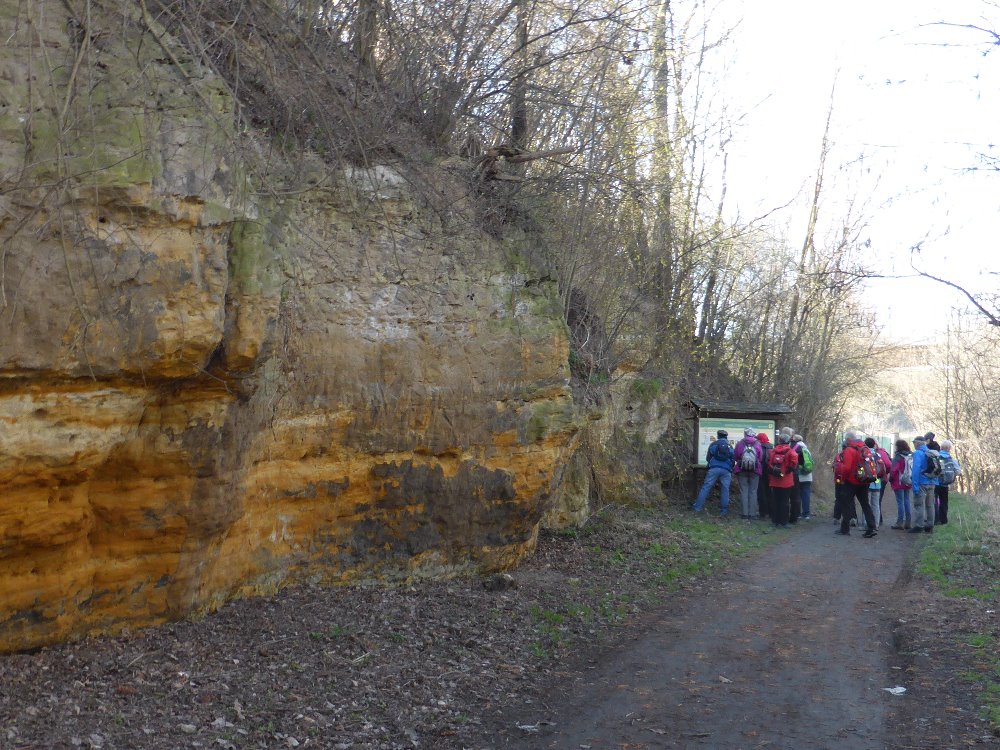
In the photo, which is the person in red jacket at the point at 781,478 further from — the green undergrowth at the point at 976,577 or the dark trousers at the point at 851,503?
the green undergrowth at the point at 976,577

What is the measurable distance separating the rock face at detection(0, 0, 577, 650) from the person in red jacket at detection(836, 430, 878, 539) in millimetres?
7181

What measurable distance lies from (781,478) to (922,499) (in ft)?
8.17

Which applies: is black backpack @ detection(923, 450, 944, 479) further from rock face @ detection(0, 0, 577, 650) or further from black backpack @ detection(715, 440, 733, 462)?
rock face @ detection(0, 0, 577, 650)

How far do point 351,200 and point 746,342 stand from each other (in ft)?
55.6

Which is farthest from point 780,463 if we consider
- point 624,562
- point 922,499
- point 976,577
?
point 624,562

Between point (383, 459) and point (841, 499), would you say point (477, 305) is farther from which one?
point (841, 499)

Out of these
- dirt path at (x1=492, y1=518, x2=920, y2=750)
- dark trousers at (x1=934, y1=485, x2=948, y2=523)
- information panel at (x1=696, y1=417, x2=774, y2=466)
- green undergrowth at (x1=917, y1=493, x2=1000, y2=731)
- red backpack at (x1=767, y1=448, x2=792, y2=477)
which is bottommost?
dirt path at (x1=492, y1=518, x2=920, y2=750)

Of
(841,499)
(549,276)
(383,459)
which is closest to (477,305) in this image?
(549,276)

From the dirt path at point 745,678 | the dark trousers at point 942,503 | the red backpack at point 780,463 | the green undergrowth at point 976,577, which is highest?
the red backpack at point 780,463

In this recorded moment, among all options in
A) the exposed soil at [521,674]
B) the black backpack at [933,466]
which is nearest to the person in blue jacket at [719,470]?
the black backpack at [933,466]

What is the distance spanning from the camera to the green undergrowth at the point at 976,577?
7371mm

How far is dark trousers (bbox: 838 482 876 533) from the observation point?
15414 mm

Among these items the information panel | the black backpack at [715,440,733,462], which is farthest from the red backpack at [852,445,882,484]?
the information panel

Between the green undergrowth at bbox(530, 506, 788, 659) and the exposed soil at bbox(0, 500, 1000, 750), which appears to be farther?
the green undergrowth at bbox(530, 506, 788, 659)
